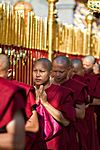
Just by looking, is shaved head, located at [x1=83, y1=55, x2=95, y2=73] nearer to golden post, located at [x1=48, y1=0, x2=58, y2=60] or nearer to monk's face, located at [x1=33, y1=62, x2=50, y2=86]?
golden post, located at [x1=48, y1=0, x2=58, y2=60]

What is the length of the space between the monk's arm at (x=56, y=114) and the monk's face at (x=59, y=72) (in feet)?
1.70

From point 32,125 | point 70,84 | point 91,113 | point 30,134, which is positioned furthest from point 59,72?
point 91,113

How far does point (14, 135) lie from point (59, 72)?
2.98m

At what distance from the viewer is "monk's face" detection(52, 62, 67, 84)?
5871 millimetres

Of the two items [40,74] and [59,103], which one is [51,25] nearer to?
[59,103]

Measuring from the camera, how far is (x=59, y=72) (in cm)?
589

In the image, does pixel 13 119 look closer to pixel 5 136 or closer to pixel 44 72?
pixel 5 136

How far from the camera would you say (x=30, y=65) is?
7586 millimetres

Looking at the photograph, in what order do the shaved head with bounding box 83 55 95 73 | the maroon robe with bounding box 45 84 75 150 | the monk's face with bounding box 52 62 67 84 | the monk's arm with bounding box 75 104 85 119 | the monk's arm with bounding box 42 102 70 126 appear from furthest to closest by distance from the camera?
the shaved head with bounding box 83 55 95 73
the monk's arm with bounding box 75 104 85 119
the monk's face with bounding box 52 62 67 84
the maroon robe with bounding box 45 84 75 150
the monk's arm with bounding box 42 102 70 126

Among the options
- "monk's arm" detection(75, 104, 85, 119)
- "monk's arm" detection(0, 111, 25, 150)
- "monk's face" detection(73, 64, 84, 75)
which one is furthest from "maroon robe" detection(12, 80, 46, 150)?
"monk's face" detection(73, 64, 84, 75)

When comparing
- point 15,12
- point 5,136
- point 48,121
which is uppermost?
point 15,12

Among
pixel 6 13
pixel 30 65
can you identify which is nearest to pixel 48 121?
pixel 6 13

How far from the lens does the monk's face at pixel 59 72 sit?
5.87 m

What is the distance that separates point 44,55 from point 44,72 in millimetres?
3096
